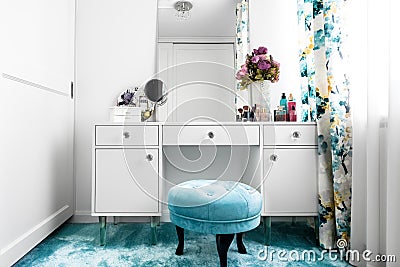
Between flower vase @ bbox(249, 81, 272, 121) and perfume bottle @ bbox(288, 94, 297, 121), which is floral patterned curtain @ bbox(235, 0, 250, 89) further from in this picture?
perfume bottle @ bbox(288, 94, 297, 121)

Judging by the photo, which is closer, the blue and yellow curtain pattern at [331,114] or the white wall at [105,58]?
the blue and yellow curtain pattern at [331,114]

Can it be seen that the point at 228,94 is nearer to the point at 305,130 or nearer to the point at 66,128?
the point at 305,130

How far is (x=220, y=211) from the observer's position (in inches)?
56.0

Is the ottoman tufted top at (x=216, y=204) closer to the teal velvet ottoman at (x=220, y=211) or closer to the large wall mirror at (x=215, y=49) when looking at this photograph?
the teal velvet ottoman at (x=220, y=211)

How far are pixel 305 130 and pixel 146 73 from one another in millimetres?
1253

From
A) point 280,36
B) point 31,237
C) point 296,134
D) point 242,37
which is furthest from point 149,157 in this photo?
point 280,36

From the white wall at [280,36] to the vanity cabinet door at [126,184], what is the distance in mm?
1087

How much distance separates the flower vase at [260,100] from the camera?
211cm

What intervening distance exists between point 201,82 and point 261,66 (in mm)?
428

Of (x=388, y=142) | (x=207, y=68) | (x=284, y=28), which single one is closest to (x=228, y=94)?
(x=207, y=68)

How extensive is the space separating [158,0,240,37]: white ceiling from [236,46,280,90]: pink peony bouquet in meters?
0.32

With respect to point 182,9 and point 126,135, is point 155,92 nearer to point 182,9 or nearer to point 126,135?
point 126,135

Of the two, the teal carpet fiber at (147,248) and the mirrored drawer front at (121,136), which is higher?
the mirrored drawer front at (121,136)

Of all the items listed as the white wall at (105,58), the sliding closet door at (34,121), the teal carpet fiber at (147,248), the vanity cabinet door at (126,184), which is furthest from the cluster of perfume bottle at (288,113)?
the sliding closet door at (34,121)
